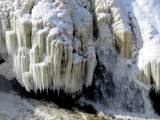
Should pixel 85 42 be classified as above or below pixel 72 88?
above

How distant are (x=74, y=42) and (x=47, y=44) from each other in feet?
3.78

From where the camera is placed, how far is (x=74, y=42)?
818 centimetres

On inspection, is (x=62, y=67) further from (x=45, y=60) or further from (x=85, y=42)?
(x=85, y=42)

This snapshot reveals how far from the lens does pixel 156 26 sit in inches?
353

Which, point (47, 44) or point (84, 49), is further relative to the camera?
point (84, 49)

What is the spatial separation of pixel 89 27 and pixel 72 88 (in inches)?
108

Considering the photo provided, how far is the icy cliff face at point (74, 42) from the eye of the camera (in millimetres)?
7770

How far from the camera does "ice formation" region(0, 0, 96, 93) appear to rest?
770 centimetres

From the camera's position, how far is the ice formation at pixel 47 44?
25.3 feet

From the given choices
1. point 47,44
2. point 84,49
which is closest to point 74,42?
point 84,49

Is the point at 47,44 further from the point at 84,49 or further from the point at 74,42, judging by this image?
the point at 84,49

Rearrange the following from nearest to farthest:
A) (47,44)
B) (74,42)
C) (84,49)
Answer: (47,44), (74,42), (84,49)

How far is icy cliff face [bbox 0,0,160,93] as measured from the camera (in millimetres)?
7770

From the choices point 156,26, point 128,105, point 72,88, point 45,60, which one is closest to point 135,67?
point 128,105
